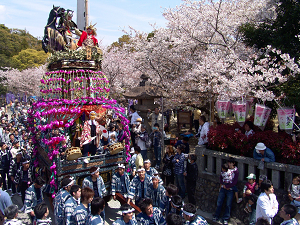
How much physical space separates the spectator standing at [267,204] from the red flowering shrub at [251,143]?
1.46 metres

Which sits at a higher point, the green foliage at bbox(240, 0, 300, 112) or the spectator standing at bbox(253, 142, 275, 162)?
the green foliage at bbox(240, 0, 300, 112)

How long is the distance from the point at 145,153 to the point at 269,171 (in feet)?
15.7

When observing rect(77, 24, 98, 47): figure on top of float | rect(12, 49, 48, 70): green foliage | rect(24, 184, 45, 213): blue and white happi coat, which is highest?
rect(12, 49, 48, 70): green foliage

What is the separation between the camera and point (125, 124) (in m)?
7.93

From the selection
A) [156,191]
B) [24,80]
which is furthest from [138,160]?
[24,80]

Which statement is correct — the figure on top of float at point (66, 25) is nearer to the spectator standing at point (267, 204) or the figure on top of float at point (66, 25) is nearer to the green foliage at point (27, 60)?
the spectator standing at point (267, 204)

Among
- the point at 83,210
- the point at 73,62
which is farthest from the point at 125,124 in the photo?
the point at 83,210

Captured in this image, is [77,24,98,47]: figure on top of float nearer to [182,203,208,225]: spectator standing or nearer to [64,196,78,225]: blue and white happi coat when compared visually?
[64,196,78,225]: blue and white happi coat

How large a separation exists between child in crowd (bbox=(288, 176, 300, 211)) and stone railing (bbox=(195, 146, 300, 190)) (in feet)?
1.39

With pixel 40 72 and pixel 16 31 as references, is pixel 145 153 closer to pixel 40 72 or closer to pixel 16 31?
pixel 40 72

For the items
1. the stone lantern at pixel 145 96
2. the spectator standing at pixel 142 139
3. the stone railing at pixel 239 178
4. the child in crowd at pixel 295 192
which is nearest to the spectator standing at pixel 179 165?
the stone railing at pixel 239 178

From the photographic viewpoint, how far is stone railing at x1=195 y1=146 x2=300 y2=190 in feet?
18.6

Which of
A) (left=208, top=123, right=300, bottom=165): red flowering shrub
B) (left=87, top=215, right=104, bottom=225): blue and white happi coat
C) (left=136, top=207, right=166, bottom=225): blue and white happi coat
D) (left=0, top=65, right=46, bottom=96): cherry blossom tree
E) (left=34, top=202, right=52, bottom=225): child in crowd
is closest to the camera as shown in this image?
(left=87, top=215, right=104, bottom=225): blue and white happi coat

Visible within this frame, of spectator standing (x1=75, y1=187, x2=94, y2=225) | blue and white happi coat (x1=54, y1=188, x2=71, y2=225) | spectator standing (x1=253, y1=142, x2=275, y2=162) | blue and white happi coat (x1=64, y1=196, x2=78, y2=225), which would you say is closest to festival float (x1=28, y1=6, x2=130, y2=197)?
blue and white happi coat (x1=54, y1=188, x2=71, y2=225)
